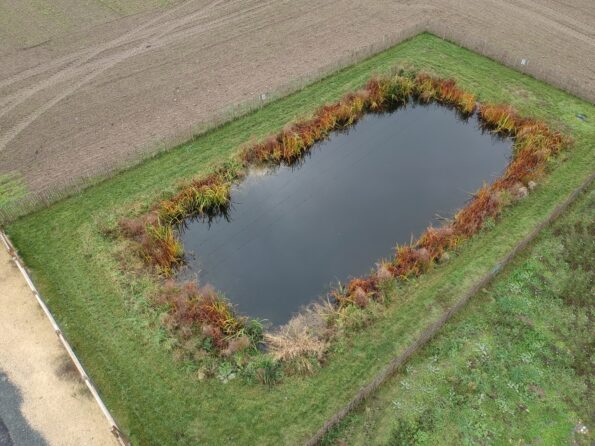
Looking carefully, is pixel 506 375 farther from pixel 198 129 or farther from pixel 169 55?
pixel 169 55

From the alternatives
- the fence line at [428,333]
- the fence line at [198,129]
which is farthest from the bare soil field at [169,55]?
the fence line at [428,333]

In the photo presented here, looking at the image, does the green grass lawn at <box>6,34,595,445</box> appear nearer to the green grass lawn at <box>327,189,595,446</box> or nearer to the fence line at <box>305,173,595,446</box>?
the fence line at <box>305,173,595,446</box>

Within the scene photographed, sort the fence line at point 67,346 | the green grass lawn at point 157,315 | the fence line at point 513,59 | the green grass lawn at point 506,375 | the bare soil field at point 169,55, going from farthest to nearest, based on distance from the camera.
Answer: the fence line at point 513,59 → the bare soil field at point 169,55 → the green grass lawn at point 157,315 → the green grass lawn at point 506,375 → the fence line at point 67,346

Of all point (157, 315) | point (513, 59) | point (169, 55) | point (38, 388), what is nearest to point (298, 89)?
point (169, 55)

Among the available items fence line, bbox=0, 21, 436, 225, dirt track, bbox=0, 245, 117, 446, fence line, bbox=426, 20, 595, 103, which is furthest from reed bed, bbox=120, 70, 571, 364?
fence line, bbox=426, 20, 595, 103

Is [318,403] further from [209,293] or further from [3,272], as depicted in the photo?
[3,272]

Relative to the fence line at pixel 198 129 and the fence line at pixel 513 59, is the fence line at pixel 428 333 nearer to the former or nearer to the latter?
the fence line at pixel 513 59
